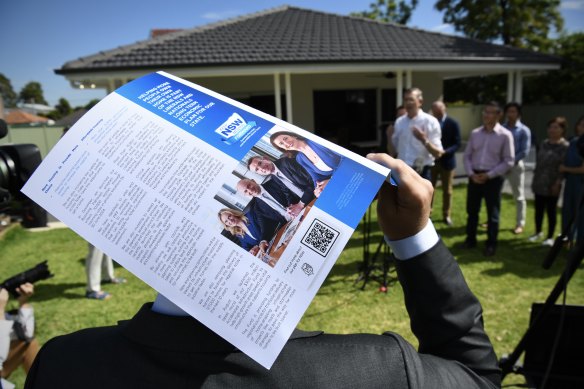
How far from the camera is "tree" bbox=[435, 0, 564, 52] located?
23781 millimetres

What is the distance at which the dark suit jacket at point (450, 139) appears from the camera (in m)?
6.06

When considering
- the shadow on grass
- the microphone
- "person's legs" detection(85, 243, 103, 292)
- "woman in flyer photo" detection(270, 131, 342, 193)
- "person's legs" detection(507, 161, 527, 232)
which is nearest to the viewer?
"woman in flyer photo" detection(270, 131, 342, 193)

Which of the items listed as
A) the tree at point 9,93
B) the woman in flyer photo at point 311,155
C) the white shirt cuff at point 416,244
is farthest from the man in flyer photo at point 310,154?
the tree at point 9,93

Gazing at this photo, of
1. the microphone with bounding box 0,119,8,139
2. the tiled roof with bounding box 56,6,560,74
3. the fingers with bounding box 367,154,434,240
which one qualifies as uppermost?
the tiled roof with bounding box 56,6,560,74

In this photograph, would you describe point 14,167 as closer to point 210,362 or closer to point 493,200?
point 210,362

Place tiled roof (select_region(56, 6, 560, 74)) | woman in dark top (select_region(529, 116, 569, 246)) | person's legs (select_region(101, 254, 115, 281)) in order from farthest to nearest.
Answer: tiled roof (select_region(56, 6, 560, 74)) → woman in dark top (select_region(529, 116, 569, 246)) → person's legs (select_region(101, 254, 115, 281))

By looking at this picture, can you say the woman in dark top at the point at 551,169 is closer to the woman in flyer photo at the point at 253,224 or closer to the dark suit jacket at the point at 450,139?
the dark suit jacket at the point at 450,139

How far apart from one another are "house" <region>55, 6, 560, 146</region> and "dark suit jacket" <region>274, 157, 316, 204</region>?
8730mm

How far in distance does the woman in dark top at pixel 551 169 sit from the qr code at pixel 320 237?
17.9 feet

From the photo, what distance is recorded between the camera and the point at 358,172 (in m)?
0.77

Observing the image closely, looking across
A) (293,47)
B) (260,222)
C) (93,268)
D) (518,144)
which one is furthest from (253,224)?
(293,47)

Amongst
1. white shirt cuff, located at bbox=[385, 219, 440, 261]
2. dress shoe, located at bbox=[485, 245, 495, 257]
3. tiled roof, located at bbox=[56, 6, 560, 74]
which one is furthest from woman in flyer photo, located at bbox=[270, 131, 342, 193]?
tiled roof, located at bbox=[56, 6, 560, 74]

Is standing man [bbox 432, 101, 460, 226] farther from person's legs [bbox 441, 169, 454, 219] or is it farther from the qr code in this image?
the qr code

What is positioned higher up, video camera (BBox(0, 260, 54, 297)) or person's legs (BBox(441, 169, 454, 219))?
video camera (BBox(0, 260, 54, 297))
